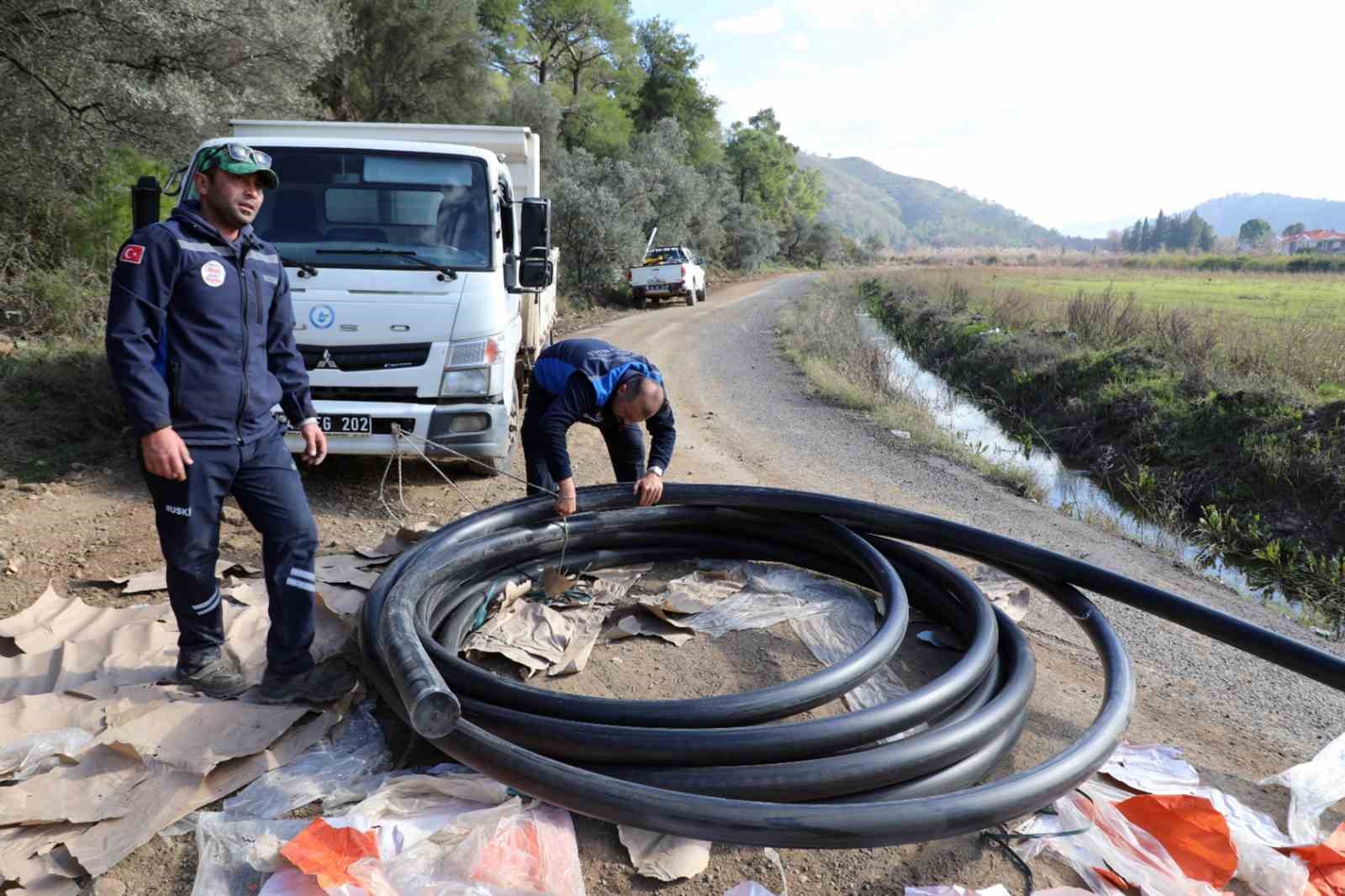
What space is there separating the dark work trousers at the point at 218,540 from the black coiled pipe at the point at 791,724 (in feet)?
1.00

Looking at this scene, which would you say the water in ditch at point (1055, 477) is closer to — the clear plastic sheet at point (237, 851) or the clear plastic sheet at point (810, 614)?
the clear plastic sheet at point (810, 614)

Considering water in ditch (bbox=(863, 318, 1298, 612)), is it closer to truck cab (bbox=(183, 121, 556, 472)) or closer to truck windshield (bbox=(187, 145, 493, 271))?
truck cab (bbox=(183, 121, 556, 472))

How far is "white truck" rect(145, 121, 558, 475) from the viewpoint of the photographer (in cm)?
514

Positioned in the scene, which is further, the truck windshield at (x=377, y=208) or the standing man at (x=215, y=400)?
the truck windshield at (x=377, y=208)

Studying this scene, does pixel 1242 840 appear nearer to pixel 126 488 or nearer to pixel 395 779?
pixel 395 779

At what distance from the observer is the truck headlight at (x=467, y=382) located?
17.3ft

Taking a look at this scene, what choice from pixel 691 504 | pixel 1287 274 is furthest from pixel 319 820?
pixel 1287 274

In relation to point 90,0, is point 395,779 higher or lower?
lower

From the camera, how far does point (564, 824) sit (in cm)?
255

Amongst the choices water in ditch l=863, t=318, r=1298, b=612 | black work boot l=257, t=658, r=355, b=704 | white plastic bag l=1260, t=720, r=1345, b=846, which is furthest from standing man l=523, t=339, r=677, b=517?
water in ditch l=863, t=318, r=1298, b=612

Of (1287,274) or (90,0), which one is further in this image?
(1287,274)

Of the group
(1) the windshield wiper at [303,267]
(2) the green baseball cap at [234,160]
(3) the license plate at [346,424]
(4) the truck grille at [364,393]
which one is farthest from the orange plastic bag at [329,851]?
(1) the windshield wiper at [303,267]

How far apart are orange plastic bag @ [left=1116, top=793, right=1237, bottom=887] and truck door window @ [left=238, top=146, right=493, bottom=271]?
461 centimetres

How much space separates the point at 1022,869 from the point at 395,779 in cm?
196
